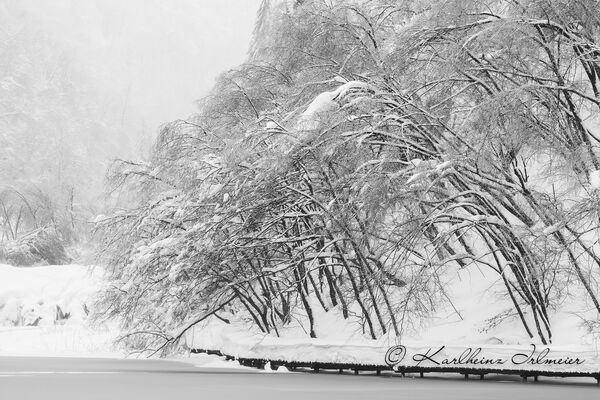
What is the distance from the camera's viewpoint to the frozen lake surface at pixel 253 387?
1274 centimetres

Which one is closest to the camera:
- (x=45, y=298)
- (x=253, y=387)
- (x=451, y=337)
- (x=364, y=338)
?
(x=253, y=387)

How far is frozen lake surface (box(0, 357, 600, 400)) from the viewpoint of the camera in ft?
41.8

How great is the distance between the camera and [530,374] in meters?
17.1

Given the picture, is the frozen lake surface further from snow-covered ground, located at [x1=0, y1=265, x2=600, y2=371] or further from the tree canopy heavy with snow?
the tree canopy heavy with snow

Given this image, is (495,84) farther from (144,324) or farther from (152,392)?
(144,324)

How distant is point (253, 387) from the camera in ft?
48.1

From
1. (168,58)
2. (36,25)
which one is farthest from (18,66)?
(168,58)

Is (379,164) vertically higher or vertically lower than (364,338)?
higher
